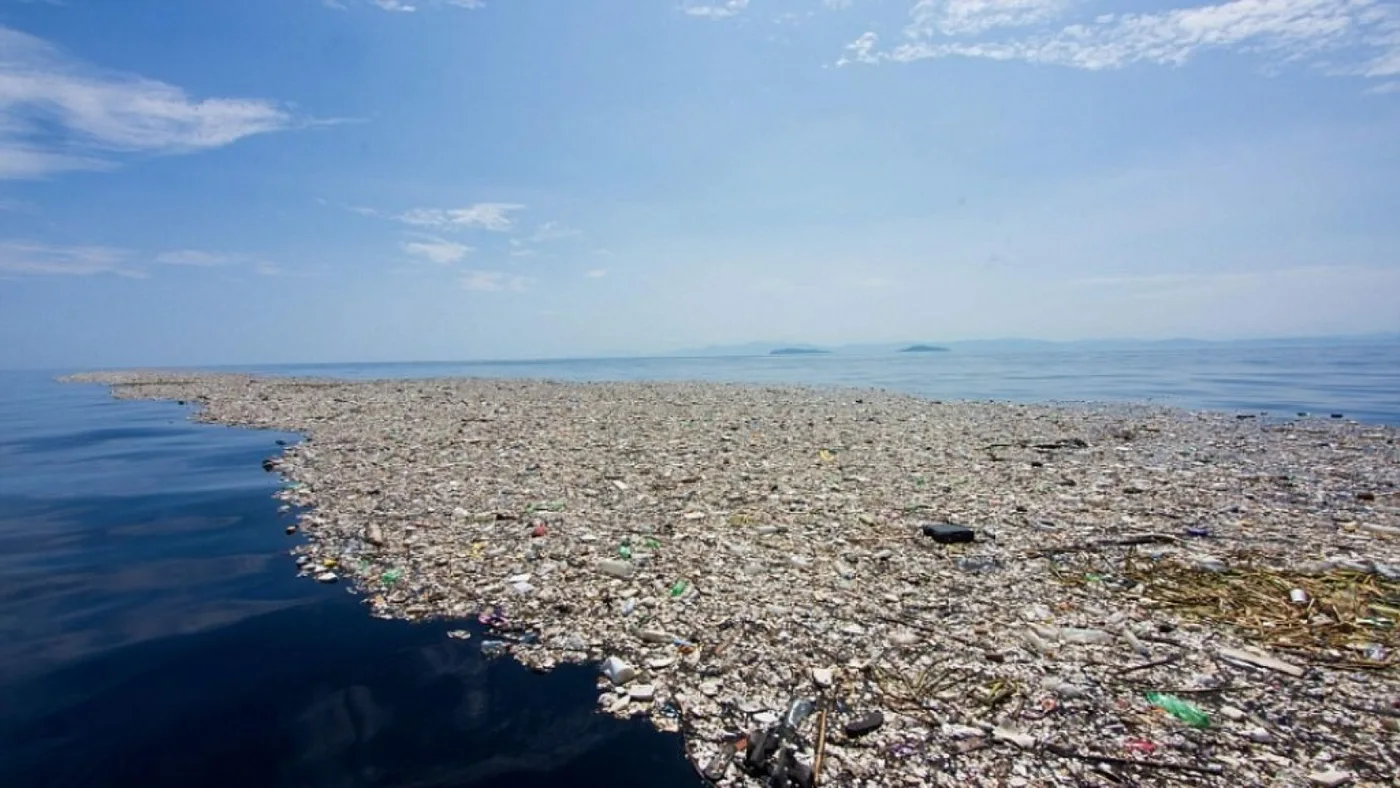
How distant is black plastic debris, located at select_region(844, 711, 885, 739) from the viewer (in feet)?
14.5

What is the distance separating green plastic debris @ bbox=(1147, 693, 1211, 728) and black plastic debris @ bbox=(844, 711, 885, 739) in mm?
2155

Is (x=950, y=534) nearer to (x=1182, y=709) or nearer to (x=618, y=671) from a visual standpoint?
(x=1182, y=709)

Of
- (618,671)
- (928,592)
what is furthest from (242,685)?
(928,592)

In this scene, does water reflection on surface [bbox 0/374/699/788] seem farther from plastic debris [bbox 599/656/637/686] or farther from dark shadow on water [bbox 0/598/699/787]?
plastic debris [bbox 599/656/637/686]

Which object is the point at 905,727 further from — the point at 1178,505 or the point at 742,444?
the point at 742,444

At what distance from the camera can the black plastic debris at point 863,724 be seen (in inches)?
174

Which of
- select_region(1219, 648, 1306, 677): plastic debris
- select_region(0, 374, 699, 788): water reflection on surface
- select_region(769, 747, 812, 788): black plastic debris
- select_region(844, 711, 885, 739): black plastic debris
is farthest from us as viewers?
select_region(1219, 648, 1306, 677): plastic debris

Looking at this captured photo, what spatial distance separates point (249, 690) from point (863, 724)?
203 inches

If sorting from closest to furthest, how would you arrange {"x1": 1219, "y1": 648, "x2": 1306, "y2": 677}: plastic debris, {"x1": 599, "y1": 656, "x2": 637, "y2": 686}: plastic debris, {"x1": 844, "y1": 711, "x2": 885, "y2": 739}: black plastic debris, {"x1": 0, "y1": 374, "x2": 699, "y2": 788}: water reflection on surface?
{"x1": 0, "y1": 374, "x2": 699, "y2": 788}: water reflection on surface
{"x1": 844, "y1": 711, "x2": 885, "y2": 739}: black plastic debris
{"x1": 1219, "y1": 648, "x2": 1306, "y2": 677}: plastic debris
{"x1": 599, "y1": 656, "x2": 637, "y2": 686}: plastic debris

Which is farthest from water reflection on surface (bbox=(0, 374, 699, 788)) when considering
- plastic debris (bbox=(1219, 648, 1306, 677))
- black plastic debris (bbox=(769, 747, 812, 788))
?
plastic debris (bbox=(1219, 648, 1306, 677))

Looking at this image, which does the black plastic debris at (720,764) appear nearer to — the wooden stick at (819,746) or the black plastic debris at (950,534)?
the wooden stick at (819,746)

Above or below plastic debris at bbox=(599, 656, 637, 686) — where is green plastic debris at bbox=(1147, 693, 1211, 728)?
below

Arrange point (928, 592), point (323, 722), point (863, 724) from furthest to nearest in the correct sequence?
1. point (928, 592)
2. point (323, 722)
3. point (863, 724)

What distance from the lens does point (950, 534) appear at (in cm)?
824
